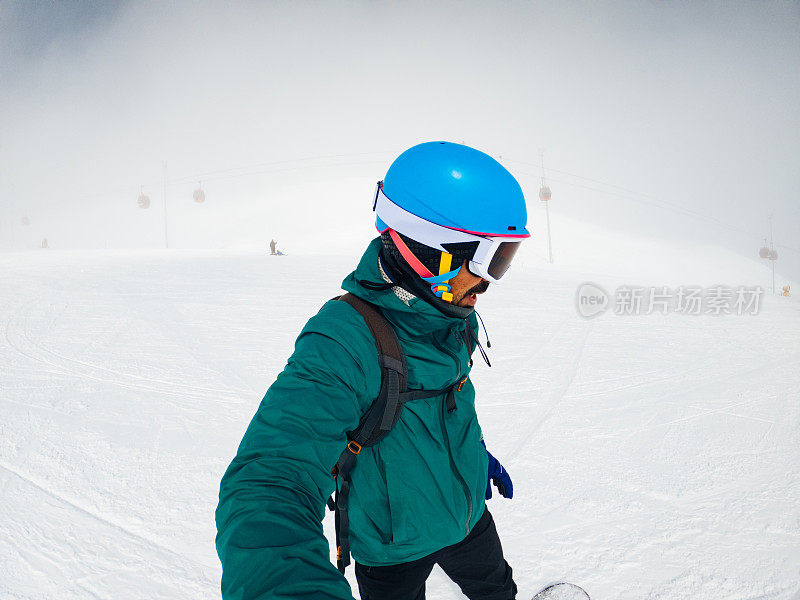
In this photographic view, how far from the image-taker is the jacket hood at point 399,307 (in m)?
1.54

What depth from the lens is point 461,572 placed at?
205cm

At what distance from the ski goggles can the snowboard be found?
6.87 feet

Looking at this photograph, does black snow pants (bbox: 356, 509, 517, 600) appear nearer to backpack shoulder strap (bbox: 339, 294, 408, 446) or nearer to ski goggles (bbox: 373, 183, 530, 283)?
backpack shoulder strap (bbox: 339, 294, 408, 446)

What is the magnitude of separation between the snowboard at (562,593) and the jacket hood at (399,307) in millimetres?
2044

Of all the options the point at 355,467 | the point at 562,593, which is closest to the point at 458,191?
the point at 355,467

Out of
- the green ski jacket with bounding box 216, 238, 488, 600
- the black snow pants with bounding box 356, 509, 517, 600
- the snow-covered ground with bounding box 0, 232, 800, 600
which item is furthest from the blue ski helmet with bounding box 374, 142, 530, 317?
the snow-covered ground with bounding box 0, 232, 800, 600

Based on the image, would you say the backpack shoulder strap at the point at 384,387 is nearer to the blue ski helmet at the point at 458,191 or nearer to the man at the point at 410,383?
the man at the point at 410,383

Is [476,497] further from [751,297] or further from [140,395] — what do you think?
[751,297]

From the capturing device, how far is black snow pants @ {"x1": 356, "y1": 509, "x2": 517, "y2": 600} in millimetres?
1753

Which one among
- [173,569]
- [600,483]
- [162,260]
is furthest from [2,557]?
[162,260]

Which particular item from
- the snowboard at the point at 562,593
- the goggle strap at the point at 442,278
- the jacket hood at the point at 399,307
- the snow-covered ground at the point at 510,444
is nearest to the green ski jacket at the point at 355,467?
the jacket hood at the point at 399,307

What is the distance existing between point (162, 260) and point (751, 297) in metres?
18.7

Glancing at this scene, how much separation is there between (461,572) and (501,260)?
142 centimetres

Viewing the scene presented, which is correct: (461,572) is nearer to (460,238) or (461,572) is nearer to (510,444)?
(460,238)
